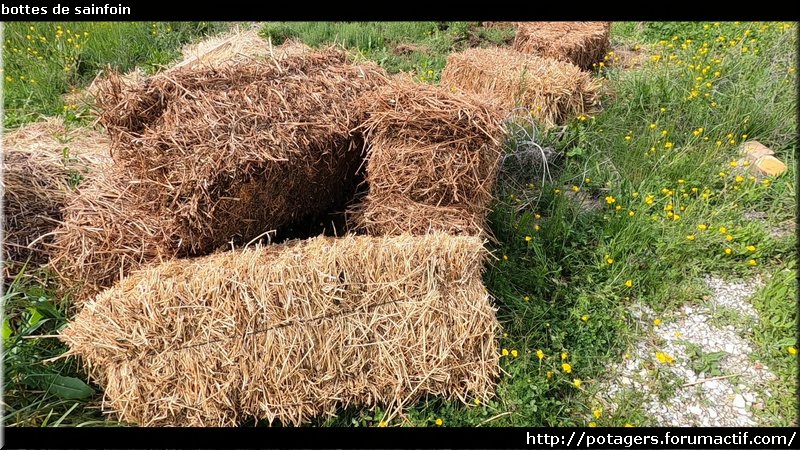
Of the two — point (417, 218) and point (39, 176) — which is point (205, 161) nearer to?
point (417, 218)

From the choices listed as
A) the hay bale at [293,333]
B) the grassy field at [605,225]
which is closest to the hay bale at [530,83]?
the grassy field at [605,225]

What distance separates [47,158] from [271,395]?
265cm

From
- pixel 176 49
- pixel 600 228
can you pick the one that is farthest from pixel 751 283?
pixel 176 49

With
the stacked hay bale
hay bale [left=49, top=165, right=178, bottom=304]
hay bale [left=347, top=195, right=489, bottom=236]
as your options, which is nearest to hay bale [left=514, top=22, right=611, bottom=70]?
the stacked hay bale

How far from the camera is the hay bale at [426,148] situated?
2.71 m

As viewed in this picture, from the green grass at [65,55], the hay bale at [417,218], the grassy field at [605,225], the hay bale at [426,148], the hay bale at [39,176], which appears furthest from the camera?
the green grass at [65,55]

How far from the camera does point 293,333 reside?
91.0 inches

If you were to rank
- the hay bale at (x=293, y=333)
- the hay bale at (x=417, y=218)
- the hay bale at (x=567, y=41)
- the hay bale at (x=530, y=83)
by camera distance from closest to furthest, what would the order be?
the hay bale at (x=293, y=333) < the hay bale at (x=417, y=218) < the hay bale at (x=530, y=83) < the hay bale at (x=567, y=41)

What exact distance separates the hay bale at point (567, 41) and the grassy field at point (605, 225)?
0.95 feet

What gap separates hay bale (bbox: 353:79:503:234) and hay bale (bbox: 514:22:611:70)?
2.62m

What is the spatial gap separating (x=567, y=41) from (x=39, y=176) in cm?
470

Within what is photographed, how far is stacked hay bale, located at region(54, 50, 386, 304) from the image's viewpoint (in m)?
2.52

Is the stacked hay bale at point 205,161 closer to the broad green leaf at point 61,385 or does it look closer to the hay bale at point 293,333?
the hay bale at point 293,333
